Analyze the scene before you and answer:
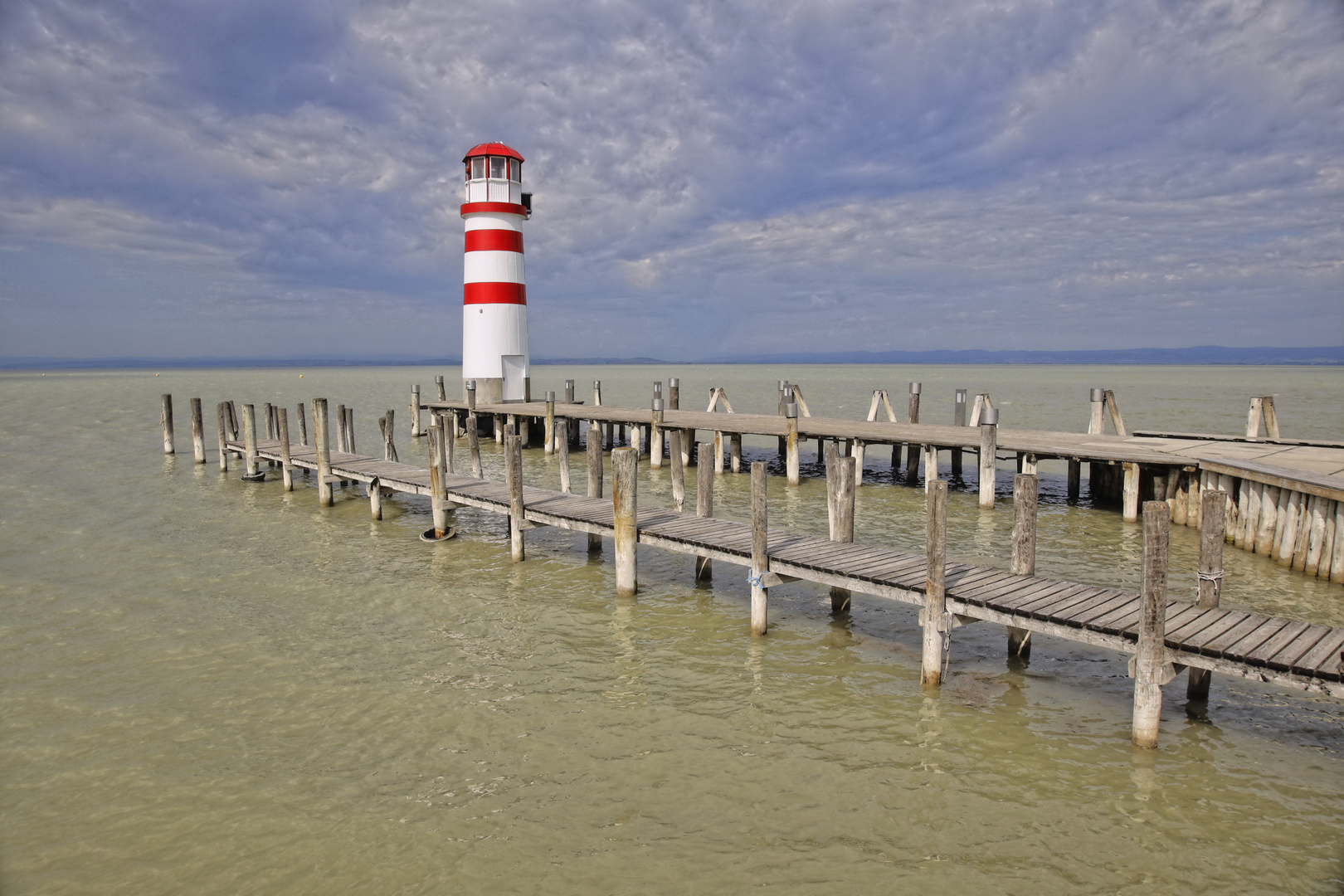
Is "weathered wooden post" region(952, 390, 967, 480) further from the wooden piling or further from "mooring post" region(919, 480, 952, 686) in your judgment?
"mooring post" region(919, 480, 952, 686)

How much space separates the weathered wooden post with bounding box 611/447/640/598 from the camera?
9742mm

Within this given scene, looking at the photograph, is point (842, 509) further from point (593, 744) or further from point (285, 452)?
point (285, 452)

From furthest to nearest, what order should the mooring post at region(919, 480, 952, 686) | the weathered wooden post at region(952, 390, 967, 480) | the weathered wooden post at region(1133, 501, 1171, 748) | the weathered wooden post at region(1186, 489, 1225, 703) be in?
the weathered wooden post at region(952, 390, 967, 480)
the mooring post at region(919, 480, 952, 686)
the weathered wooden post at region(1186, 489, 1225, 703)
the weathered wooden post at region(1133, 501, 1171, 748)

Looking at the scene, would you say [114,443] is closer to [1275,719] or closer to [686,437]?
[686,437]

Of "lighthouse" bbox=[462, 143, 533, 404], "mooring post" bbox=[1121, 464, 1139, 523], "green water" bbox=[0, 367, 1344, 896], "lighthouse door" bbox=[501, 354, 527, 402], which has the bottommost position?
"green water" bbox=[0, 367, 1344, 896]

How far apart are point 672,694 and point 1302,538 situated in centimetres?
927

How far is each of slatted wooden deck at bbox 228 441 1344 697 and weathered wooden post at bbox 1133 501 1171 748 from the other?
0.46 feet

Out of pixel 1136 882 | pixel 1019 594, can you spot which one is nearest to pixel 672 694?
pixel 1019 594

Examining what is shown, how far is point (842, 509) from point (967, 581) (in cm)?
228

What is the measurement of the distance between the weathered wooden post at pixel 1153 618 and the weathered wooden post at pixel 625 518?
5526 mm

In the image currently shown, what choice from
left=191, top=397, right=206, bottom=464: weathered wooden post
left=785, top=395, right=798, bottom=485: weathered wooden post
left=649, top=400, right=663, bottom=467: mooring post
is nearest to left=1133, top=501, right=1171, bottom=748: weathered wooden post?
left=785, top=395, right=798, bottom=485: weathered wooden post

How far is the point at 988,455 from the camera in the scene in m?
14.9

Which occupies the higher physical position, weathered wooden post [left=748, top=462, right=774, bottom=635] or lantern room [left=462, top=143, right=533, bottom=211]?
lantern room [left=462, top=143, right=533, bottom=211]

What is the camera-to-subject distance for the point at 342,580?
10828 mm
